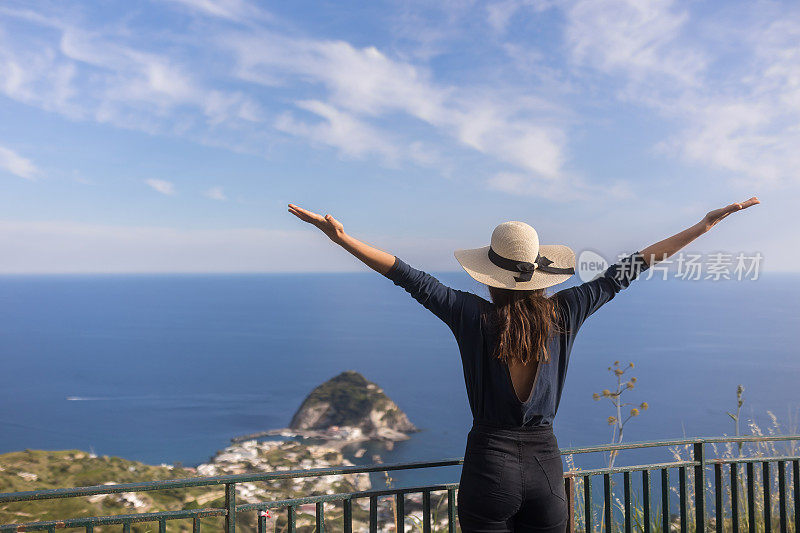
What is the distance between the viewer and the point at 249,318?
147 m

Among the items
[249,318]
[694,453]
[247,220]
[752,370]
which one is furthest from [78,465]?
[247,220]

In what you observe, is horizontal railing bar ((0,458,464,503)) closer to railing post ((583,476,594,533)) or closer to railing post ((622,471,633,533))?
railing post ((583,476,594,533))

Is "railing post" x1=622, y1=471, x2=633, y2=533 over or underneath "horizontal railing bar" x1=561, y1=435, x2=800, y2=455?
underneath

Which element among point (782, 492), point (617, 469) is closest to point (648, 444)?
point (617, 469)

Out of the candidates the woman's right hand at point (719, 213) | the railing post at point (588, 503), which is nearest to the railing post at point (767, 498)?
the railing post at point (588, 503)

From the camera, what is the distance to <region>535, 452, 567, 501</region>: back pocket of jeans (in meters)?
1.85

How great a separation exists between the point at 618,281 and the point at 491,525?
0.97 m

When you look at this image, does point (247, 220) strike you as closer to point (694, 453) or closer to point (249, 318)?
point (249, 318)

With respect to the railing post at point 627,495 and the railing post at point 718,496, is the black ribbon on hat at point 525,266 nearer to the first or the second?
the railing post at point 627,495

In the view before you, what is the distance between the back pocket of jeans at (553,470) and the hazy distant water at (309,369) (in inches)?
1636

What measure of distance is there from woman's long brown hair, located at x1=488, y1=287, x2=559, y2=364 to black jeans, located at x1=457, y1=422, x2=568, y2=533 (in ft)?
0.82

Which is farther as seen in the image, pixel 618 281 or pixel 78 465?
pixel 78 465

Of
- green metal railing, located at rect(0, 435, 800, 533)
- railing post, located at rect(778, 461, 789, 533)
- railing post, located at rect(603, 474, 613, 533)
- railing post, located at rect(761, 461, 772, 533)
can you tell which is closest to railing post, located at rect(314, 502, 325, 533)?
green metal railing, located at rect(0, 435, 800, 533)

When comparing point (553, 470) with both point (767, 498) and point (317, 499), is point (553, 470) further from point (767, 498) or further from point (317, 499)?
point (767, 498)
